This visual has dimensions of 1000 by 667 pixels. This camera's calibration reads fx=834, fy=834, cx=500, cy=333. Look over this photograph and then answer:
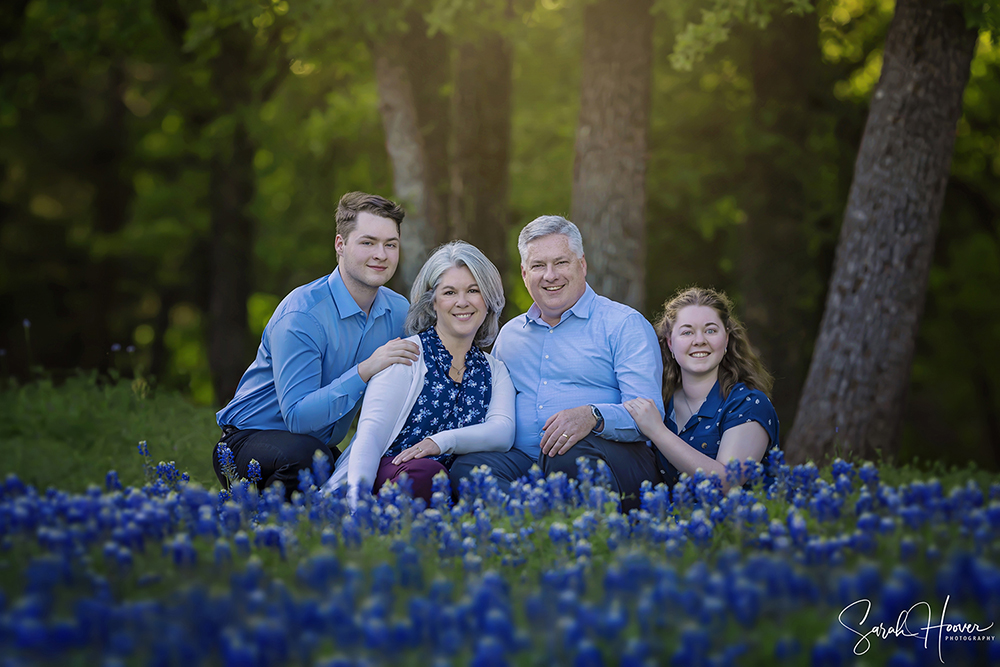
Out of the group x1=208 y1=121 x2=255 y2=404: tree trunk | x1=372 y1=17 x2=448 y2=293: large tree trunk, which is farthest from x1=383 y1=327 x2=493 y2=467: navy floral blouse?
x1=208 y1=121 x2=255 y2=404: tree trunk

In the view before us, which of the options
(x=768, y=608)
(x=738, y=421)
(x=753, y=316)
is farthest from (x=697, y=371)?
(x=753, y=316)

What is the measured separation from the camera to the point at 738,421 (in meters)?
4.64

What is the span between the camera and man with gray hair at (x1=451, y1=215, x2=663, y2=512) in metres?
4.64

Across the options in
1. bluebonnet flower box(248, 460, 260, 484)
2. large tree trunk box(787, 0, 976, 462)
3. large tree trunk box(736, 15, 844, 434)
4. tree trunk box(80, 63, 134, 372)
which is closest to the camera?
bluebonnet flower box(248, 460, 260, 484)

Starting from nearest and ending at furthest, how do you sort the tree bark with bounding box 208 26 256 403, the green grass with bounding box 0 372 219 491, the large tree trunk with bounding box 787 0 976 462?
1. the green grass with bounding box 0 372 219 491
2. the large tree trunk with bounding box 787 0 976 462
3. the tree bark with bounding box 208 26 256 403

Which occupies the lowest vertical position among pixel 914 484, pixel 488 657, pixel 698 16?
pixel 488 657

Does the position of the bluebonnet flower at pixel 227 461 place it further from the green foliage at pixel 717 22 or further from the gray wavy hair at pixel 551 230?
the green foliage at pixel 717 22

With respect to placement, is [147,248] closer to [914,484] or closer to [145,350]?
[145,350]

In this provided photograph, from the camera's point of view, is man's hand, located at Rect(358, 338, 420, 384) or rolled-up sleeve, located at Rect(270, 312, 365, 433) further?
rolled-up sleeve, located at Rect(270, 312, 365, 433)

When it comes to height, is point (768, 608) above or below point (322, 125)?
below

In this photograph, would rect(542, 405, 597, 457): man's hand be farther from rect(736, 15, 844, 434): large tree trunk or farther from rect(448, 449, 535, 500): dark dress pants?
rect(736, 15, 844, 434): large tree trunk

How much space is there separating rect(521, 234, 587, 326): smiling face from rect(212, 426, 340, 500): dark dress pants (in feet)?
5.21

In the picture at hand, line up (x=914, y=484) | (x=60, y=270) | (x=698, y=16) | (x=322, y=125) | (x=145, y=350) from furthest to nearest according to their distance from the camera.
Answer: (x=145, y=350) < (x=60, y=270) < (x=322, y=125) < (x=698, y=16) < (x=914, y=484)

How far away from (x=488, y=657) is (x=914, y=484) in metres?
2.17
